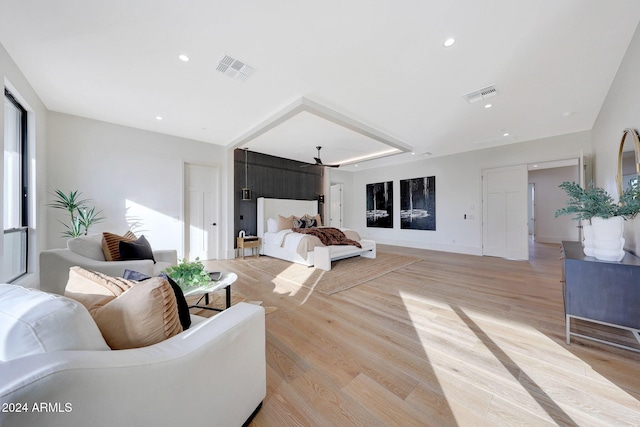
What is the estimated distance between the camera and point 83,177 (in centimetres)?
383

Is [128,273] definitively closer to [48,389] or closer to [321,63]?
[48,389]

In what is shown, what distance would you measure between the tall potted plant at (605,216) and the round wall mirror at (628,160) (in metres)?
0.37

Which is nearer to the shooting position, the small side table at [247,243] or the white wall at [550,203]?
the small side table at [247,243]

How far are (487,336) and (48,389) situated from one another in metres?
2.68

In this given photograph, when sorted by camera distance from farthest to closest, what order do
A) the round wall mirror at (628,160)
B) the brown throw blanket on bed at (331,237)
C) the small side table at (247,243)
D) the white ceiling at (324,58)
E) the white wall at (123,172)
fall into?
the small side table at (247,243)
the brown throw blanket on bed at (331,237)
the white wall at (123,172)
the round wall mirror at (628,160)
the white ceiling at (324,58)

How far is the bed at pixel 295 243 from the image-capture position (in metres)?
4.45

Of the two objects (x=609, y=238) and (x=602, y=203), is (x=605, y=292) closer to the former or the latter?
(x=609, y=238)

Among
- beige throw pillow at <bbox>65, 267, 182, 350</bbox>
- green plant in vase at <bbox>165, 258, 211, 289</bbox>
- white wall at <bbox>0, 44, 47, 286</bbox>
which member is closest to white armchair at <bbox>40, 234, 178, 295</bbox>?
green plant in vase at <bbox>165, 258, 211, 289</bbox>

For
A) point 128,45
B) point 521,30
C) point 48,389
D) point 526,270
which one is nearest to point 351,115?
point 521,30

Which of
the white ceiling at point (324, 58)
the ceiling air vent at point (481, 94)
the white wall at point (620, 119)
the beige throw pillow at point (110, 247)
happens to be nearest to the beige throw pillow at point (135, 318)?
the beige throw pillow at point (110, 247)

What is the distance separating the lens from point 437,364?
1.67m

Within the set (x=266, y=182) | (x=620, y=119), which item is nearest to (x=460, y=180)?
(x=620, y=119)

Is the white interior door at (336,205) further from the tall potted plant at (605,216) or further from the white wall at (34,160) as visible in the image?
the white wall at (34,160)

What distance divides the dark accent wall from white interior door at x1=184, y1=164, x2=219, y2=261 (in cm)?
49
